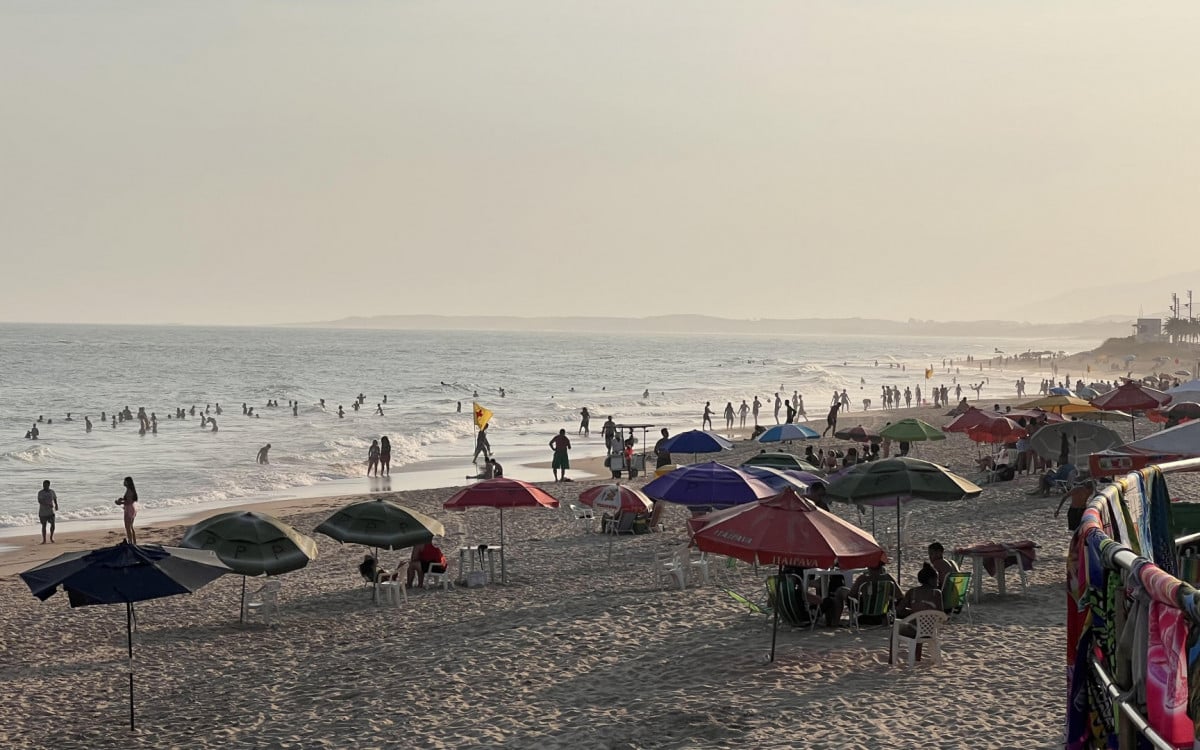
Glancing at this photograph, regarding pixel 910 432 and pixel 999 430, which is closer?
pixel 999 430

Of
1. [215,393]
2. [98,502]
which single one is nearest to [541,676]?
[98,502]

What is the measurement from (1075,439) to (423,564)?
1291 centimetres

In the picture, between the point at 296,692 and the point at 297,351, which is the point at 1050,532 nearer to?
the point at 296,692

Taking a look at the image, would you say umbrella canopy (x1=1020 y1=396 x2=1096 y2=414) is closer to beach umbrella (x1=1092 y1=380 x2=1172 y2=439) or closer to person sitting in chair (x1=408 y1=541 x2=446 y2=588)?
beach umbrella (x1=1092 y1=380 x2=1172 y2=439)

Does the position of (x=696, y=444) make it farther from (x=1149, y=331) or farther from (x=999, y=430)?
(x=1149, y=331)

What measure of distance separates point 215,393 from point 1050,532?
3286 inches

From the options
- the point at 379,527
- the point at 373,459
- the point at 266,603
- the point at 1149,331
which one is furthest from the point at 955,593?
the point at 1149,331

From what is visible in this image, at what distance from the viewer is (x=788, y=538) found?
34.1ft

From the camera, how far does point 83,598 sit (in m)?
10.4

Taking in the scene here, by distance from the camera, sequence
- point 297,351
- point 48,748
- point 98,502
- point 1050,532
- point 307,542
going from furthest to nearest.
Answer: point 297,351
point 98,502
point 1050,532
point 307,542
point 48,748

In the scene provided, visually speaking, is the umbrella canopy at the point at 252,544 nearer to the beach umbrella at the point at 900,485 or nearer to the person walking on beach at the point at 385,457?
the beach umbrella at the point at 900,485

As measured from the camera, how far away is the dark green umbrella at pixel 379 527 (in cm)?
1498

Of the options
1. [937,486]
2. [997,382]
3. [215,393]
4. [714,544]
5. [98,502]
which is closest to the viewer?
[714,544]

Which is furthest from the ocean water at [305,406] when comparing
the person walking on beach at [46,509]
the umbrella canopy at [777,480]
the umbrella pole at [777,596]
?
the umbrella pole at [777,596]
